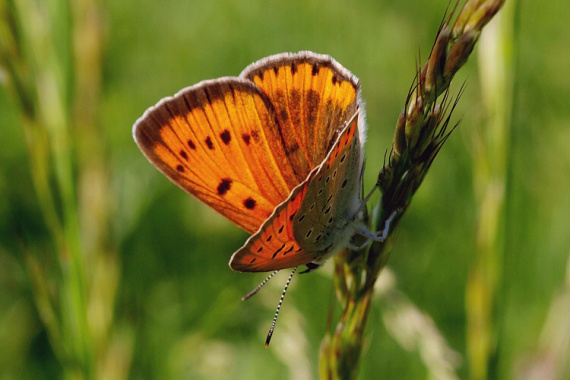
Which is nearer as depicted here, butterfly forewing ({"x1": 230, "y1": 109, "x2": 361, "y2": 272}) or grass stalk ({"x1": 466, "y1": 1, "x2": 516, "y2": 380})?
grass stalk ({"x1": 466, "y1": 1, "x2": 516, "y2": 380})

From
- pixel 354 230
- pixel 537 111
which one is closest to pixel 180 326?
pixel 354 230

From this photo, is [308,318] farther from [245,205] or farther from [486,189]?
[486,189]

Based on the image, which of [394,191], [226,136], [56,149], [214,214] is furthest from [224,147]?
[214,214]

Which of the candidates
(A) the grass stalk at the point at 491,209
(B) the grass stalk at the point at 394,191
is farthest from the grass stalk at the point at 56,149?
(A) the grass stalk at the point at 491,209

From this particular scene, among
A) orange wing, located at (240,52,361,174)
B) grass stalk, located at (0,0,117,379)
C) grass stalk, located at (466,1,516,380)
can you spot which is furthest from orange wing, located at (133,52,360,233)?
grass stalk, located at (466,1,516,380)

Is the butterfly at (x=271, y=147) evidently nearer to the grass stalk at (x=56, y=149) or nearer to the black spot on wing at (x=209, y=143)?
the black spot on wing at (x=209, y=143)

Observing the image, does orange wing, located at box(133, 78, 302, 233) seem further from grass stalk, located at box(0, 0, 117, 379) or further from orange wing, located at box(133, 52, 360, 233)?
grass stalk, located at box(0, 0, 117, 379)

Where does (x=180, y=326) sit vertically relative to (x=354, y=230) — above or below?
below
